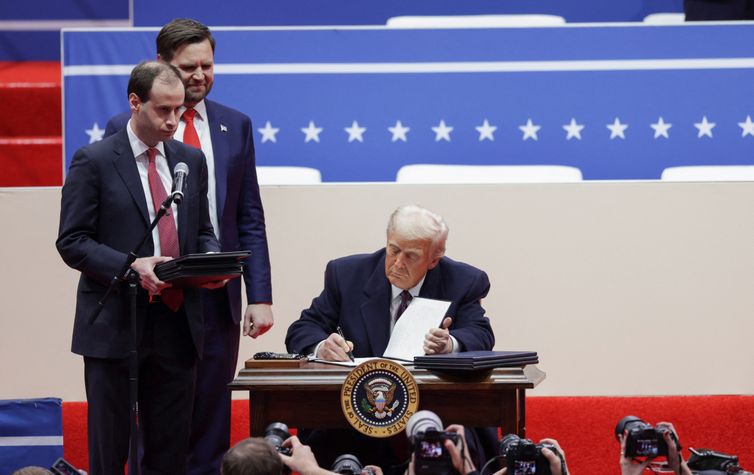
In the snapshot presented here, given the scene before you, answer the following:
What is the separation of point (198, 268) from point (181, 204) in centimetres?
34

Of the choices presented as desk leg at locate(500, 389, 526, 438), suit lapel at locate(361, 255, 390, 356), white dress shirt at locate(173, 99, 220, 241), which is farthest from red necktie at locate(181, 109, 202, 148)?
desk leg at locate(500, 389, 526, 438)

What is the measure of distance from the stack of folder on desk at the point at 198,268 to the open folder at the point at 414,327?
46 cm

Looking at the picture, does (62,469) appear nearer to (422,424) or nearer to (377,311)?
(422,424)

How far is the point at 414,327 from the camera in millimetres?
3299

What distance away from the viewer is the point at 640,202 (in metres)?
4.49

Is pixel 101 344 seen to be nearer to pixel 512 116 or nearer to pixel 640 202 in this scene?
pixel 640 202

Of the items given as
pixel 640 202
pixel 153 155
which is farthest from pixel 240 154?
pixel 640 202

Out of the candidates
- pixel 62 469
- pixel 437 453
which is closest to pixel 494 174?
pixel 437 453

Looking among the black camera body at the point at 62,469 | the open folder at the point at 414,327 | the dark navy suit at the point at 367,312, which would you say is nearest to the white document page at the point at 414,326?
the open folder at the point at 414,327

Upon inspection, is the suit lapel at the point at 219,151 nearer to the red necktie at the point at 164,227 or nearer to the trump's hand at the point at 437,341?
the red necktie at the point at 164,227

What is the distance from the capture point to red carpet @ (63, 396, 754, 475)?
4.30 metres

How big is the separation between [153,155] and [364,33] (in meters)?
2.32

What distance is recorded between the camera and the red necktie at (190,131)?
140 inches

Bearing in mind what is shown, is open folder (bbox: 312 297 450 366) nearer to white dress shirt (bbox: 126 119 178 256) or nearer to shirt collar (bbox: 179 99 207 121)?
white dress shirt (bbox: 126 119 178 256)
